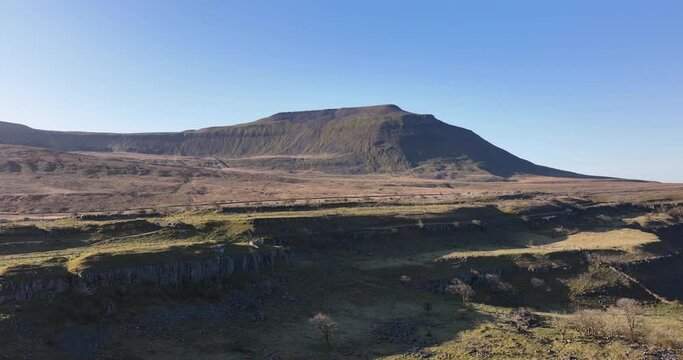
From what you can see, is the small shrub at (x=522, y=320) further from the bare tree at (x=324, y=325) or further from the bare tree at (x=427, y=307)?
the bare tree at (x=324, y=325)

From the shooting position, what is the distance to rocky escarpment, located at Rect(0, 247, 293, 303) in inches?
1793

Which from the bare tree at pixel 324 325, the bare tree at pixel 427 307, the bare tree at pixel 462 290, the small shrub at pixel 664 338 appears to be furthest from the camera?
the bare tree at pixel 462 290

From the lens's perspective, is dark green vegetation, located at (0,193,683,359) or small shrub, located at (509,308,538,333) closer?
dark green vegetation, located at (0,193,683,359)

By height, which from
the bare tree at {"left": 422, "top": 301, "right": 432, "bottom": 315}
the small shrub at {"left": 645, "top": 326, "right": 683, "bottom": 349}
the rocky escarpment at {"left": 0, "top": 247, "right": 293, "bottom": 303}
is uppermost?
the rocky escarpment at {"left": 0, "top": 247, "right": 293, "bottom": 303}

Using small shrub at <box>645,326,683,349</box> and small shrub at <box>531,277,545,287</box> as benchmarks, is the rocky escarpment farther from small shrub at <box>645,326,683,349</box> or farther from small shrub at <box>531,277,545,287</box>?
small shrub at <box>645,326,683,349</box>

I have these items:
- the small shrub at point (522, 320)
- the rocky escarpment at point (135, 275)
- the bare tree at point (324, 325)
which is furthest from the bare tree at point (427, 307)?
the rocky escarpment at point (135, 275)

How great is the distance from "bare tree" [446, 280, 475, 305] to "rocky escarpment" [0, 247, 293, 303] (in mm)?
26058

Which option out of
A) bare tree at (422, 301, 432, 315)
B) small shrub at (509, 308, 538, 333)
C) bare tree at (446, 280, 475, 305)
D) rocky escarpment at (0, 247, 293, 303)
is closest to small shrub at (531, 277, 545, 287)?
bare tree at (446, 280, 475, 305)

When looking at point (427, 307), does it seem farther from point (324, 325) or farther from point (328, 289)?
point (324, 325)

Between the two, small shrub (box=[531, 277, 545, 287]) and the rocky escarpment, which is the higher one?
the rocky escarpment

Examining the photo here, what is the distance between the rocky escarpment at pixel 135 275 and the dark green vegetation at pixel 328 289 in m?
0.15

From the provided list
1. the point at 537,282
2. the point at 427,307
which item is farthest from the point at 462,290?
the point at 537,282

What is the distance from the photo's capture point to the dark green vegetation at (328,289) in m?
46.3

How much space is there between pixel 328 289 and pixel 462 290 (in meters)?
19.0
